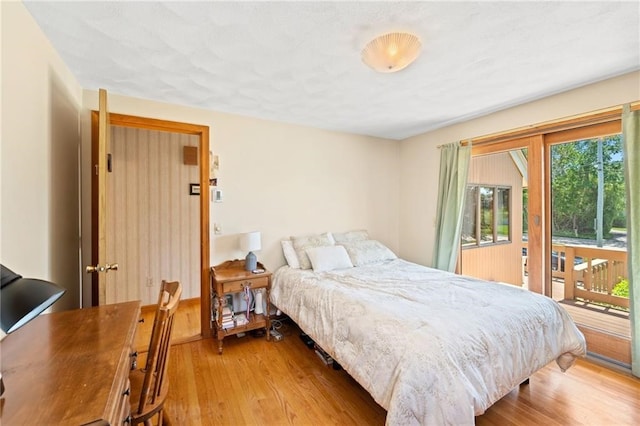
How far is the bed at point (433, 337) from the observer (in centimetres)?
135

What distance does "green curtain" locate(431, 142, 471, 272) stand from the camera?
322cm

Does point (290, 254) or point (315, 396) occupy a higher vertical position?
point (290, 254)

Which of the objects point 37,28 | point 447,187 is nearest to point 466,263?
point 447,187

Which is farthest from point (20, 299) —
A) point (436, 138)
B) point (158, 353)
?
point (436, 138)

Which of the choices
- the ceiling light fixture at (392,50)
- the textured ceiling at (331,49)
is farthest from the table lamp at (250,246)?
the ceiling light fixture at (392,50)

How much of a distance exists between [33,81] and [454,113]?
3.40 metres

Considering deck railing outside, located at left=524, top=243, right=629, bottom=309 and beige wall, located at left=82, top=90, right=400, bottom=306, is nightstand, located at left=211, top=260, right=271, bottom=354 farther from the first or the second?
deck railing outside, located at left=524, top=243, right=629, bottom=309

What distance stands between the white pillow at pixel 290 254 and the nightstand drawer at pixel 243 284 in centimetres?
38

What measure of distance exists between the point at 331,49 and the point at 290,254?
209cm

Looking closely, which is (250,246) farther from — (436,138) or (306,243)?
(436,138)

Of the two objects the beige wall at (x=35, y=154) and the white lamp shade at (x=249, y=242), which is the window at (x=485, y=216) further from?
the beige wall at (x=35, y=154)

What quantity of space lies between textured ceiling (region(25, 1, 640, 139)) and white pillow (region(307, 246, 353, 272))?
1535 mm

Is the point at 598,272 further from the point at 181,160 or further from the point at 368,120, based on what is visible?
the point at 181,160

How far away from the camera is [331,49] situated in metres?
1.76
